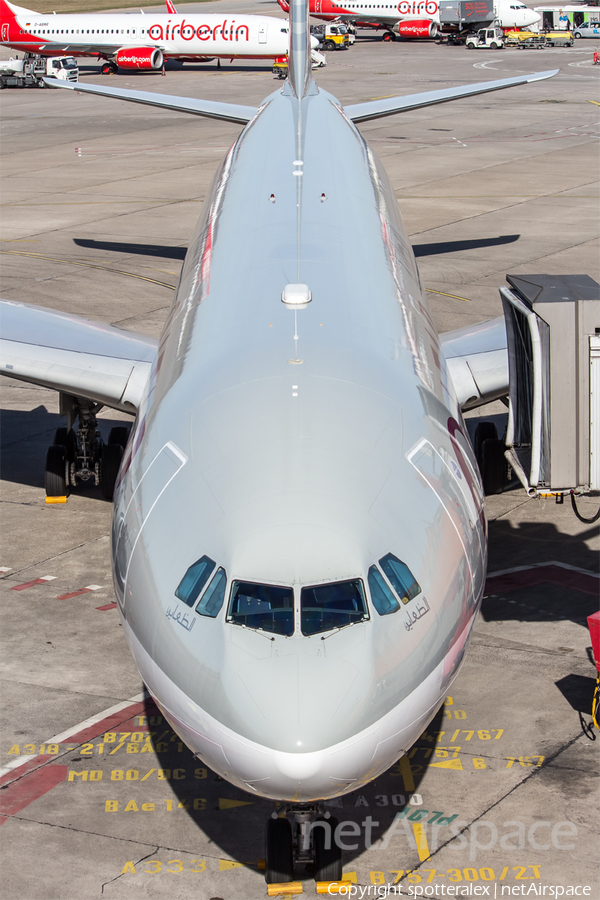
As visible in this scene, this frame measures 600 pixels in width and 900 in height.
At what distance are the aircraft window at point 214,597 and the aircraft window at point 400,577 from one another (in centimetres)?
133

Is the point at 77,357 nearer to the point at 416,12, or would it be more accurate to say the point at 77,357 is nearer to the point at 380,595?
the point at 380,595

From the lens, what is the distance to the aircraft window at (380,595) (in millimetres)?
8797

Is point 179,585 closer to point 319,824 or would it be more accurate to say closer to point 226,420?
point 226,420

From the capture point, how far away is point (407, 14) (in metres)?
115

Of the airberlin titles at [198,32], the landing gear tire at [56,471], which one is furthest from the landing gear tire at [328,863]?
the airberlin titles at [198,32]

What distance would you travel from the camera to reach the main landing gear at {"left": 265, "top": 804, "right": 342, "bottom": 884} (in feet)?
35.1

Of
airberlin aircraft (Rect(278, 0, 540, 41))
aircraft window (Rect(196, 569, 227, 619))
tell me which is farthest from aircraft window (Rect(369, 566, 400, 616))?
airberlin aircraft (Rect(278, 0, 540, 41))

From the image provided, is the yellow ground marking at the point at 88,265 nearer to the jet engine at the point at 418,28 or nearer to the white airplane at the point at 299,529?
the white airplane at the point at 299,529

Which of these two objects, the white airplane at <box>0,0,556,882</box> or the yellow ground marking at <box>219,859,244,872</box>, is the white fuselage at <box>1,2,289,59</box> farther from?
the yellow ground marking at <box>219,859,244,872</box>

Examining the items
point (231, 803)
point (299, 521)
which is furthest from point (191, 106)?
point (299, 521)

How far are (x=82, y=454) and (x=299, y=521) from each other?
12731 mm

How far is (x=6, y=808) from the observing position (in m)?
12.3

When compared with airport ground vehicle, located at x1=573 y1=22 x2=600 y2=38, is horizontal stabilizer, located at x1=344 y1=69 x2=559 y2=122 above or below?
below

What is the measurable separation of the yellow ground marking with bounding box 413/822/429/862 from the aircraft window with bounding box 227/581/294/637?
4242 mm
